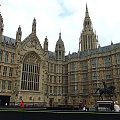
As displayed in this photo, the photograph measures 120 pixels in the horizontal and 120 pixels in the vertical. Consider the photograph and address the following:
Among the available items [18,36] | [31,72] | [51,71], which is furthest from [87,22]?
[31,72]

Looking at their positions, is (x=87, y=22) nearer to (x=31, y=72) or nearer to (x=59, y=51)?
(x=59, y=51)

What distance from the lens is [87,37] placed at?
3979 inches

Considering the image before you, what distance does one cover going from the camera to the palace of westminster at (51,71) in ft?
194

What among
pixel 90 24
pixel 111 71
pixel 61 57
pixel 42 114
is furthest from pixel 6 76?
pixel 90 24

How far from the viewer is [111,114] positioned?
43.0ft

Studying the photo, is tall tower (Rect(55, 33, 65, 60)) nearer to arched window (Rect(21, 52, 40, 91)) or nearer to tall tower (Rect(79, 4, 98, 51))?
arched window (Rect(21, 52, 40, 91))

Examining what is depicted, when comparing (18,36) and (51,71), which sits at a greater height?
(18,36)

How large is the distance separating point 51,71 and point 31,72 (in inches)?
436

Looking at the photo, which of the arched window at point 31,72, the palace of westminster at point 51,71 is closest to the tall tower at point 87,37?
the palace of westminster at point 51,71

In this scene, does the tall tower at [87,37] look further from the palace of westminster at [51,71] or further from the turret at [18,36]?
the turret at [18,36]

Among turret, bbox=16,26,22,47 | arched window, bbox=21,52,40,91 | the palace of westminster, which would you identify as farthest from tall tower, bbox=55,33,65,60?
turret, bbox=16,26,22,47

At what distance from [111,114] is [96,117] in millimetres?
1003

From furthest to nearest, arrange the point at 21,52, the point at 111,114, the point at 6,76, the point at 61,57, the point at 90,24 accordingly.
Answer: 1. the point at 90,24
2. the point at 61,57
3. the point at 21,52
4. the point at 6,76
5. the point at 111,114

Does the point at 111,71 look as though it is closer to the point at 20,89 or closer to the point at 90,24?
the point at 20,89
